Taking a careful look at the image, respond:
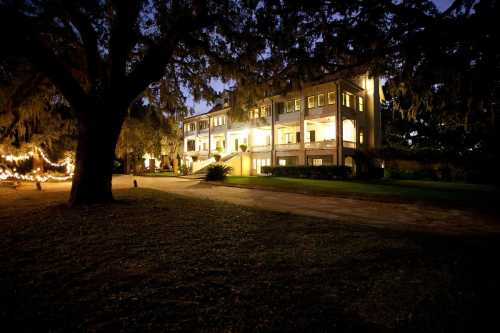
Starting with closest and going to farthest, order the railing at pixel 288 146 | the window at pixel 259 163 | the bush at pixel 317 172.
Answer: the bush at pixel 317 172, the railing at pixel 288 146, the window at pixel 259 163

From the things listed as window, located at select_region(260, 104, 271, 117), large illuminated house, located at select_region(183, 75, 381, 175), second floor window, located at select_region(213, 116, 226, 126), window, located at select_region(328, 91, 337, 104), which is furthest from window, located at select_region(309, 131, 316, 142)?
second floor window, located at select_region(213, 116, 226, 126)

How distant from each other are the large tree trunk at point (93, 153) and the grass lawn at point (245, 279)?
109 inches

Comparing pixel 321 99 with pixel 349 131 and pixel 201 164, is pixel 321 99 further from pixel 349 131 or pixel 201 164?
pixel 201 164

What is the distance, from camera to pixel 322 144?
2402cm

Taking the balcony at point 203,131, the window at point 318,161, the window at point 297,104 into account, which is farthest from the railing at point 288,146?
the balcony at point 203,131

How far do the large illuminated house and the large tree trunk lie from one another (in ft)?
44.7

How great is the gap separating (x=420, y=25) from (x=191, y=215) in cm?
755

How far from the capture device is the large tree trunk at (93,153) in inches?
321

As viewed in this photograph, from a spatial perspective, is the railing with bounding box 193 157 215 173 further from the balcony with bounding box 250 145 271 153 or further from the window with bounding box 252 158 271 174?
the window with bounding box 252 158 271 174

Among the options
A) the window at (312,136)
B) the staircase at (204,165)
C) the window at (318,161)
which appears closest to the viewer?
the window at (318,161)

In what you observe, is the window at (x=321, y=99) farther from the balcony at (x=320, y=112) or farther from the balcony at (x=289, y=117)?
Result: the balcony at (x=289, y=117)

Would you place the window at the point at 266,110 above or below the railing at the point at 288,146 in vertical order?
above

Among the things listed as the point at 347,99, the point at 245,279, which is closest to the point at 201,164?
the point at 347,99

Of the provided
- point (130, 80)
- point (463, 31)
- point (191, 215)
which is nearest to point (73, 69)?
point (130, 80)
